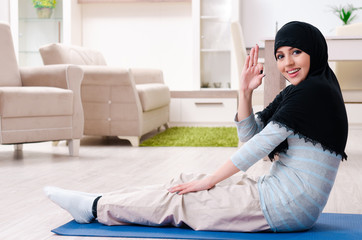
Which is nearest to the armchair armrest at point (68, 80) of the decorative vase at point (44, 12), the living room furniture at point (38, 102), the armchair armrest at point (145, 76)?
the living room furniture at point (38, 102)

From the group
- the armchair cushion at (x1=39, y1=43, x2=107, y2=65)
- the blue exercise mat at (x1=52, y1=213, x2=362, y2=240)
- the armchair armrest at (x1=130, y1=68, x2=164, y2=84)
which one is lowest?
the blue exercise mat at (x1=52, y1=213, x2=362, y2=240)

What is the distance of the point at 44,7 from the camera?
598 cm

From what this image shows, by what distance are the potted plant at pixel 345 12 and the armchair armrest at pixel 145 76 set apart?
206cm

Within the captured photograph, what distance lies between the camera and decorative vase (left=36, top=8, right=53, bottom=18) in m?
5.97

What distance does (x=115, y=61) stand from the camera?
6738 mm

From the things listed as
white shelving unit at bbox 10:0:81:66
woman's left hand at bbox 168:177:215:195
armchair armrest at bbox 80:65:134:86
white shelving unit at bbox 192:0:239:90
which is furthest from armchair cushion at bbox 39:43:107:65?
woman's left hand at bbox 168:177:215:195

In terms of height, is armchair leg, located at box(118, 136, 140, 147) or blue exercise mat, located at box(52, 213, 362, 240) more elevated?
blue exercise mat, located at box(52, 213, 362, 240)

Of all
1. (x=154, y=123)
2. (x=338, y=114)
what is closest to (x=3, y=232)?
(x=338, y=114)

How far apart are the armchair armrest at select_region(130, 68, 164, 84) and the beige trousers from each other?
3.60m

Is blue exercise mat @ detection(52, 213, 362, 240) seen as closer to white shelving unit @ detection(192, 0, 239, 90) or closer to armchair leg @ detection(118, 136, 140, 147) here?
armchair leg @ detection(118, 136, 140, 147)

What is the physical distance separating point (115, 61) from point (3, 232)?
5.09 metres

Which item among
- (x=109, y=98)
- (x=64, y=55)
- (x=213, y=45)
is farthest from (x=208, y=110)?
(x=64, y=55)

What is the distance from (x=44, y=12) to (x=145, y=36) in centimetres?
127

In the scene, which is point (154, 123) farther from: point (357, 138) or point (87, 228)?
point (87, 228)
